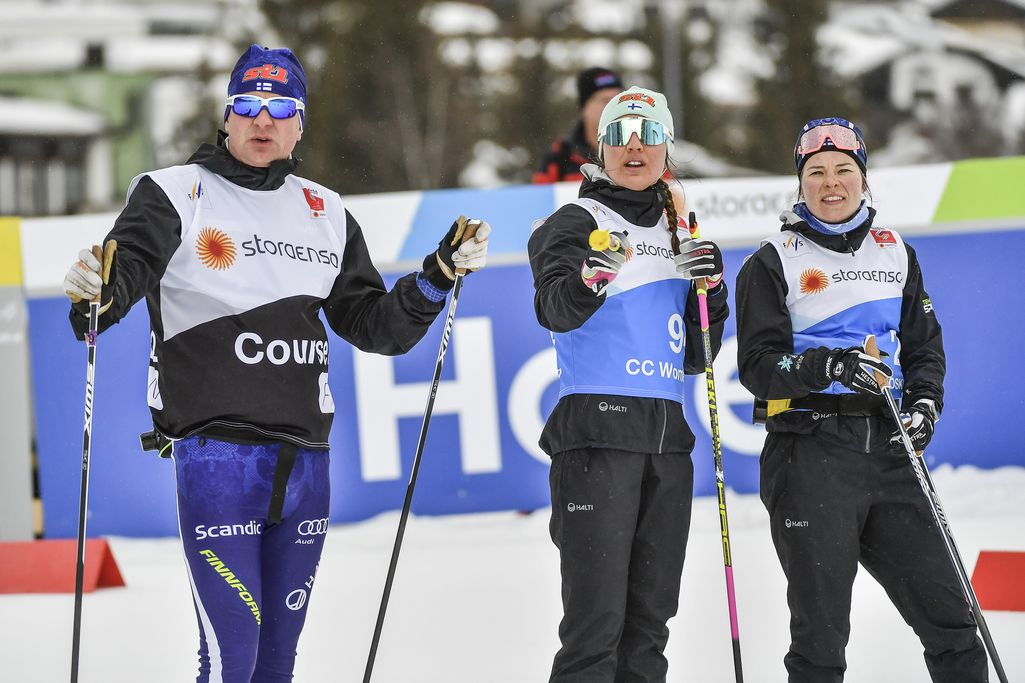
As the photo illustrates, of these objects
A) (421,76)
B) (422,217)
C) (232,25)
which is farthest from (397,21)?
(422,217)

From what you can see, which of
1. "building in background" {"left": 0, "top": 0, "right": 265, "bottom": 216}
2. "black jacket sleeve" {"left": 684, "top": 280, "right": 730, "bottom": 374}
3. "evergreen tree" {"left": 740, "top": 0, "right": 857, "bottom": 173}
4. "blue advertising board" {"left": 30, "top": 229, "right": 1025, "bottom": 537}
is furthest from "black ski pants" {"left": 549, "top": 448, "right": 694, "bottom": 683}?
"building in background" {"left": 0, "top": 0, "right": 265, "bottom": 216}

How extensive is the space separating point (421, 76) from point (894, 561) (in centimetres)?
2398

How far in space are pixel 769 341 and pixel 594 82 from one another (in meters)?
3.95

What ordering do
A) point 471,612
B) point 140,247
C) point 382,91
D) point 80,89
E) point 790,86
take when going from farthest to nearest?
point 80,89, point 790,86, point 382,91, point 471,612, point 140,247

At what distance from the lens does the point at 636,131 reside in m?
3.62

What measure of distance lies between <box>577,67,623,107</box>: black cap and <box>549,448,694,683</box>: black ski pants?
4.14 m

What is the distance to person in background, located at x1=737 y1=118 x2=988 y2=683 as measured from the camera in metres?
3.53

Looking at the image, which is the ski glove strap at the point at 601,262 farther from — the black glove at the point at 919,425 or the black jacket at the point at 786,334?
the black glove at the point at 919,425

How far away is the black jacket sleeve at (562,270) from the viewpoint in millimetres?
3297

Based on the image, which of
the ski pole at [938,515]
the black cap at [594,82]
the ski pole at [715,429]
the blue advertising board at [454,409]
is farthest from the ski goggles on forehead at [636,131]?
the black cap at [594,82]

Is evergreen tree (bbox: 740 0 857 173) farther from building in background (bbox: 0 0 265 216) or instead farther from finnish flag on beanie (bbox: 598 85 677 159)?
finnish flag on beanie (bbox: 598 85 677 159)

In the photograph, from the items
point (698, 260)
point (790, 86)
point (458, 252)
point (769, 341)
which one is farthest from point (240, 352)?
point (790, 86)

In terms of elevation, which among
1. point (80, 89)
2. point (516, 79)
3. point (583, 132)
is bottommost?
point (583, 132)

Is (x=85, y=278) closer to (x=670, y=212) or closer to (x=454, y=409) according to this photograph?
(x=670, y=212)
